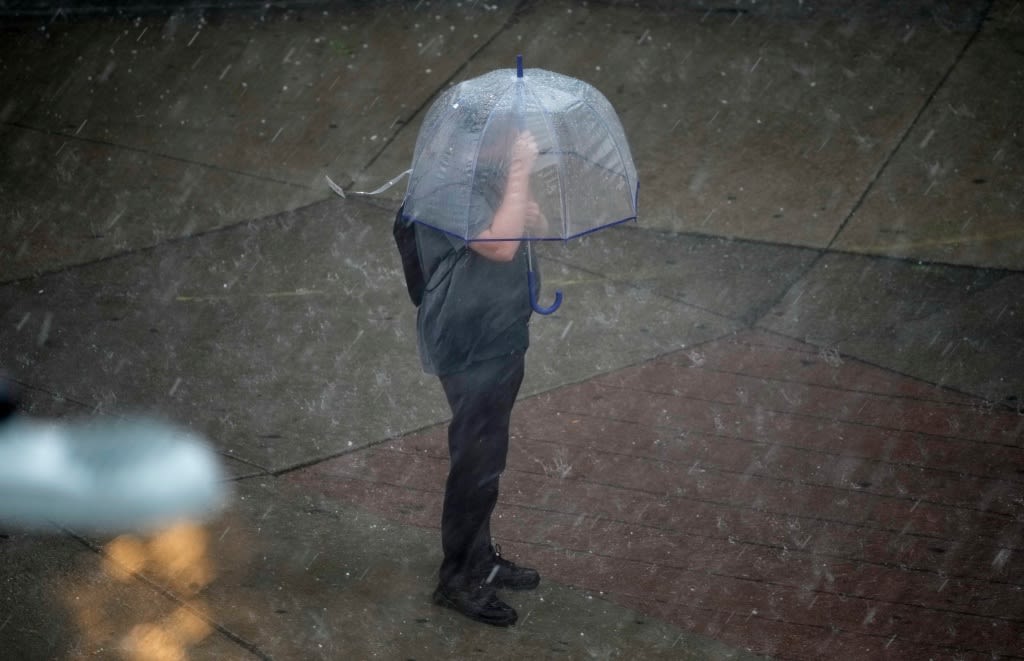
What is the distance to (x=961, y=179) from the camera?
799cm

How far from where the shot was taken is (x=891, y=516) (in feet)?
17.8

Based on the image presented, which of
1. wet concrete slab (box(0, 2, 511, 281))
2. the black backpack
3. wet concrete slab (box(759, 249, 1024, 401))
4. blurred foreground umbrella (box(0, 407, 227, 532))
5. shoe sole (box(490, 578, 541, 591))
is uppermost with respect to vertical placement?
the black backpack

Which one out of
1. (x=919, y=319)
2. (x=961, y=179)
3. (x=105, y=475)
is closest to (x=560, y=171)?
(x=105, y=475)

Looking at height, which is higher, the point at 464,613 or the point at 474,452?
the point at 474,452

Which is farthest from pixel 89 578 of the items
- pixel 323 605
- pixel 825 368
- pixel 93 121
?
pixel 93 121

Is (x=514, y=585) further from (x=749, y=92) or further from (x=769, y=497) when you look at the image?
(x=749, y=92)

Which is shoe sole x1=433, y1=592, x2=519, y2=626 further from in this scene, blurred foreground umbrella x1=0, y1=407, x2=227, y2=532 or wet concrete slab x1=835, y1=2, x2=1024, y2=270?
wet concrete slab x1=835, y1=2, x2=1024, y2=270

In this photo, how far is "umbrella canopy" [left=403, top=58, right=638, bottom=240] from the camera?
4387 millimetres

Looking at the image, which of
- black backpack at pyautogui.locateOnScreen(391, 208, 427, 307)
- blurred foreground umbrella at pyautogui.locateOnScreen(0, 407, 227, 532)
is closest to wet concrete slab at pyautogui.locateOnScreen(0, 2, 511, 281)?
blurred foreground umbrella at pyautogui.locateOnScreen(0, 407, 227, 532)

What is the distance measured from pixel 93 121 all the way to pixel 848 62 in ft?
17.1

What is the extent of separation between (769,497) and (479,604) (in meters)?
1.42

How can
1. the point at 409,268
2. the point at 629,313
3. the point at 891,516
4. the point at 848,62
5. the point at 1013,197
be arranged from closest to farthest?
1. the point at 409,268
2. the point at 891,516
3. the point at 629,313
4. the point at 1013,197
5. the point at 848,62

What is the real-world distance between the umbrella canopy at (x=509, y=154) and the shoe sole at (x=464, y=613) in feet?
4.57

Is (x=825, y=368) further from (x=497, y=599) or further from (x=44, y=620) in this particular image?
(x=44, y=620)
